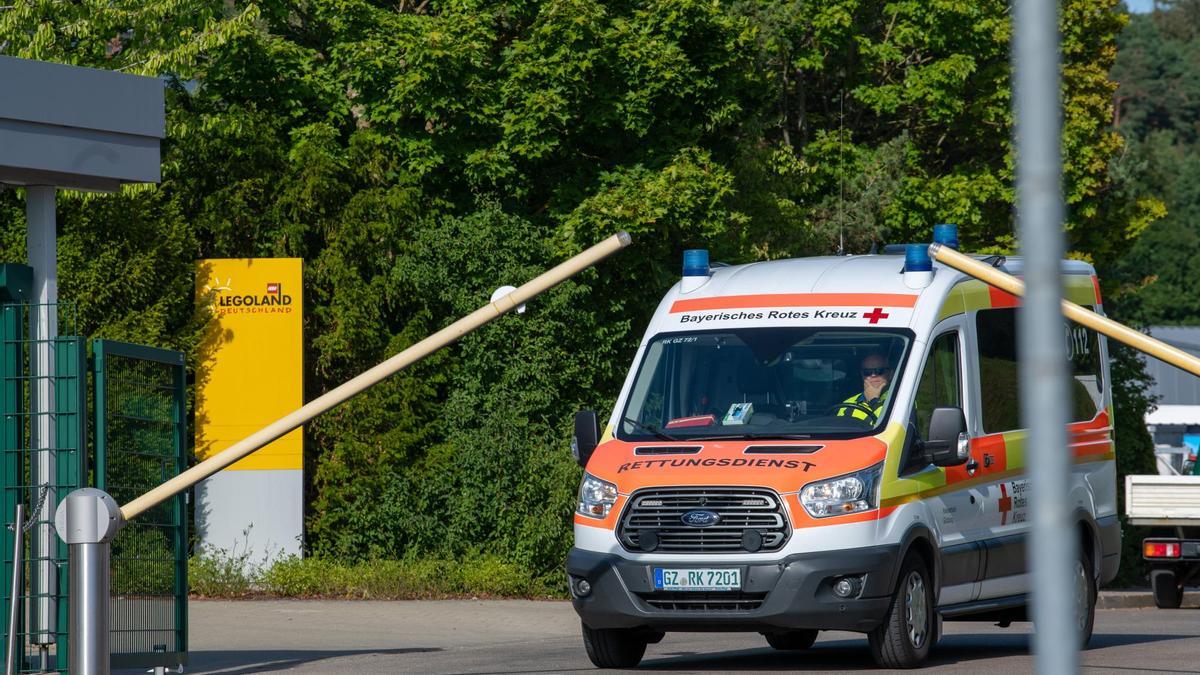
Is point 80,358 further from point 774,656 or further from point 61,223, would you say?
point 61,223

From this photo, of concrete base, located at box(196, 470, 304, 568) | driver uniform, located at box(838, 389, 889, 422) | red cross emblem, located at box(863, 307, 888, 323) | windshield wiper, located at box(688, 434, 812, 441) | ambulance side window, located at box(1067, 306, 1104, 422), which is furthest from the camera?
concrete base, located at box(196, 470, 304, 568)

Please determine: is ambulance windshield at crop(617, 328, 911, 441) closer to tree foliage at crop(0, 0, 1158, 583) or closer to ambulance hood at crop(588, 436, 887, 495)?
ambulance hood at crop(588, 436, 887, 495)

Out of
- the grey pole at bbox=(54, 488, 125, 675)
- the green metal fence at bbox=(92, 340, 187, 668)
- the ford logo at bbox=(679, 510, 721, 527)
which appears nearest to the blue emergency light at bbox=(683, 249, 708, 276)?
the ford logo at bbox=(679, 510, 721, 527)

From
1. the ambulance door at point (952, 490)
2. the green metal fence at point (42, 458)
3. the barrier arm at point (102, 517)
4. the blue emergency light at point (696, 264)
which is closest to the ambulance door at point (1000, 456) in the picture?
the ambulance door at point (952, 490)

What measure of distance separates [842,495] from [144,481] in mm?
3927

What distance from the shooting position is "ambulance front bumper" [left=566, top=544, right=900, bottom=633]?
10.7 meters

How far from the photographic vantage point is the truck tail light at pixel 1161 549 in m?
21.5

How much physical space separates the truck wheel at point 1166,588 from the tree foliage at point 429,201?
6600mm

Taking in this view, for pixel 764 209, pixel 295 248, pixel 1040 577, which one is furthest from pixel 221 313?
pixel 1040 577

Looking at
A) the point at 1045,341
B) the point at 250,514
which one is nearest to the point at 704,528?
the point at 1045,341

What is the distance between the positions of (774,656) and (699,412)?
2131 mm

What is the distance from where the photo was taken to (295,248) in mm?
22875

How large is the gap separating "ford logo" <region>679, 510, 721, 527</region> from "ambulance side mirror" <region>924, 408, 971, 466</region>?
139cm

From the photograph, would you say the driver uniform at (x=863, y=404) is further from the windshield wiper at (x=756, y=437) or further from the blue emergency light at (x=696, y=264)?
the blue emergency light at (x=696, y=264)
